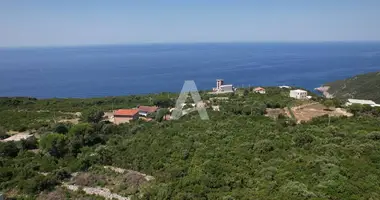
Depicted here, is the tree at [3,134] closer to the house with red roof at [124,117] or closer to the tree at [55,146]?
the tree at [55,146]

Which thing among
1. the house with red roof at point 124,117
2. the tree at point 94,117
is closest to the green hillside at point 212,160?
the tree at point 94,117

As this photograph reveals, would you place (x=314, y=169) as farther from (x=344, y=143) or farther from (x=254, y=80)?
(x=254, y=80)

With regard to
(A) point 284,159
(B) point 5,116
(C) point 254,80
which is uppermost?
(A) point 284,159

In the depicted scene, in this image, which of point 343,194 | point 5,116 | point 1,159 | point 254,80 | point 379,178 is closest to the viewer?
point 343,194

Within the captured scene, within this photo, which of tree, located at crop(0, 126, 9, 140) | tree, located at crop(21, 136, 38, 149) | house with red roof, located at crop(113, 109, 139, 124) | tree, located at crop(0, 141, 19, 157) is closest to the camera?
tree, located at crop(0, 141, 19, 157)

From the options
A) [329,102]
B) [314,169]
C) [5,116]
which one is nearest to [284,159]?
[314,169]

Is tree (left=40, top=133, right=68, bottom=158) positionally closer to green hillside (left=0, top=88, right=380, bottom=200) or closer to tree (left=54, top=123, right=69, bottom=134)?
green hillside (left=0, top=88, right=380, bottom=200)

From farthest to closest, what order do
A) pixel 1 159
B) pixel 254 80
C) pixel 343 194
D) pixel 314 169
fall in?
pixel 254 80, pixel 1 159, pixel 314 169, pixel 343 194

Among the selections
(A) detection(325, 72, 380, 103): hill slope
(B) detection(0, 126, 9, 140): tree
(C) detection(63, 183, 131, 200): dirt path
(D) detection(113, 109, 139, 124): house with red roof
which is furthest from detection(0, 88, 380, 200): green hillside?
(A) detection(325, 72, 380, 103): hill slope

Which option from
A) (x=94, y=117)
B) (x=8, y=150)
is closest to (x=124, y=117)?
(x=94, y=117)
